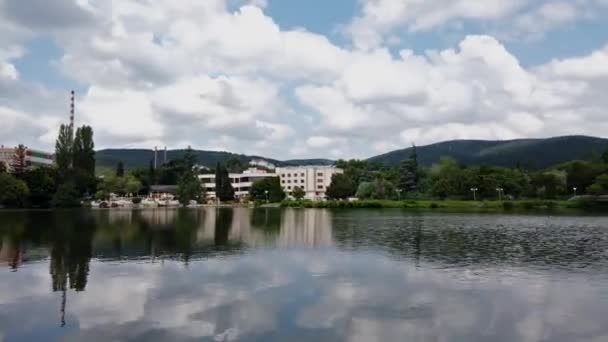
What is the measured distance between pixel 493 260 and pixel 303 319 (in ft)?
42.8

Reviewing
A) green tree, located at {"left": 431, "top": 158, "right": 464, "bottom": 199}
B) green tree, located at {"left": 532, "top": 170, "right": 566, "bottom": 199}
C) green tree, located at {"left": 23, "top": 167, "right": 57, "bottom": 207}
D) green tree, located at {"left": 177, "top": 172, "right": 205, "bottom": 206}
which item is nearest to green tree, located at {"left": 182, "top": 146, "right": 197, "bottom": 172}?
green tree, located at {"left": 177, "top": 172, "right": 205, "bottom": 206}

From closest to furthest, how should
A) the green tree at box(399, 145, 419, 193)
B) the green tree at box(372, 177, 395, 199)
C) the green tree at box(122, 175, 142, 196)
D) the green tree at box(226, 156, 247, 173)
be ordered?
the green tree at box(372, 177, 395, 199)
the green tree at box(399, 145, 419, 193)
the green tree at box(122, 175, 142, 196)
the green tree at box(226, 156, 247, 173)

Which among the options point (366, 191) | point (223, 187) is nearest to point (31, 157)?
point (223, 187)

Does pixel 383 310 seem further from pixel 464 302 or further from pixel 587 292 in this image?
pixel 587 292

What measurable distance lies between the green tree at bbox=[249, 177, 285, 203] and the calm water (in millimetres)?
96390

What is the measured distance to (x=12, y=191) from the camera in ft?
278

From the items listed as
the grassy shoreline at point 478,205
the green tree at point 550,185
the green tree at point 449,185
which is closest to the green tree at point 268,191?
the grassy shoreline at point 478,205

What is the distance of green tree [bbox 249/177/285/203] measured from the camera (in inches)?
4936

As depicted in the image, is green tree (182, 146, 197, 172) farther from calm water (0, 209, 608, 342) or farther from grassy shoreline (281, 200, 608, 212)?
calm water (0, 209, 608, 342)

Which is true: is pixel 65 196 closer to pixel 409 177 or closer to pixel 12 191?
pixel 12 191

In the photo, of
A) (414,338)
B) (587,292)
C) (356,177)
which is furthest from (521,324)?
(356,177)

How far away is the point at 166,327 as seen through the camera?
11812 millimetres

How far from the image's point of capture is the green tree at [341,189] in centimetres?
13025

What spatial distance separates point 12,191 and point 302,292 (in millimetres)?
82942
